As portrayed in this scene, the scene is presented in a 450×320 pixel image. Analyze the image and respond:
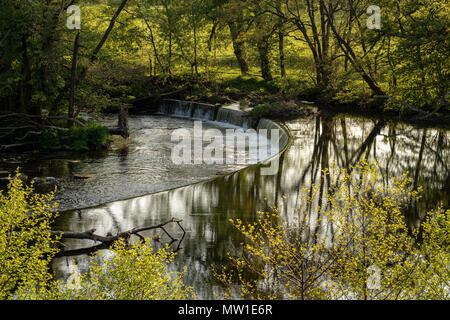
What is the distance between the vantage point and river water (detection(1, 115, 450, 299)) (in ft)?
33.1

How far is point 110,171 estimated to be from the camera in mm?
16938

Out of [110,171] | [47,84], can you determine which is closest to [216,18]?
[47,84]

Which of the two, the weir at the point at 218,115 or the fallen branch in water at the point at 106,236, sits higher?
the weir at the point at 218,115

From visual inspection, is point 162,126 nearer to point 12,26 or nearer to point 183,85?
point 183,85

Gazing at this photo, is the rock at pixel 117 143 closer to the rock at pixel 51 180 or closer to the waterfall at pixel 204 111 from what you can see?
the rock at pixel 51 180

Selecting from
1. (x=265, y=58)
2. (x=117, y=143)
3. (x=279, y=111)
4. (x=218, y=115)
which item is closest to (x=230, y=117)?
(x=218, y=115)

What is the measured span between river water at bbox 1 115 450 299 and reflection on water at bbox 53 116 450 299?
0.06ft

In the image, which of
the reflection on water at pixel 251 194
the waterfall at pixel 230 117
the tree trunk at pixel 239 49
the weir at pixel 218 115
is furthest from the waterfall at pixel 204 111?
the reflection on water at pixel 251 194

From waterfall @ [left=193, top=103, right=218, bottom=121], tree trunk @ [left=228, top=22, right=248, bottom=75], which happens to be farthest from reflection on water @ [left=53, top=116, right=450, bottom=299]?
tree trunk @ [left=228, top=22, right=248, bottom=75]

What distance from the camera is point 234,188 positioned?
14211mm

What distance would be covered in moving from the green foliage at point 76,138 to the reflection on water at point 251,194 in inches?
280

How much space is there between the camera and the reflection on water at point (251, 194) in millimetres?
10031

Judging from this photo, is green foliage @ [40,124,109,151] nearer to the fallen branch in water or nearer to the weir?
the weir
